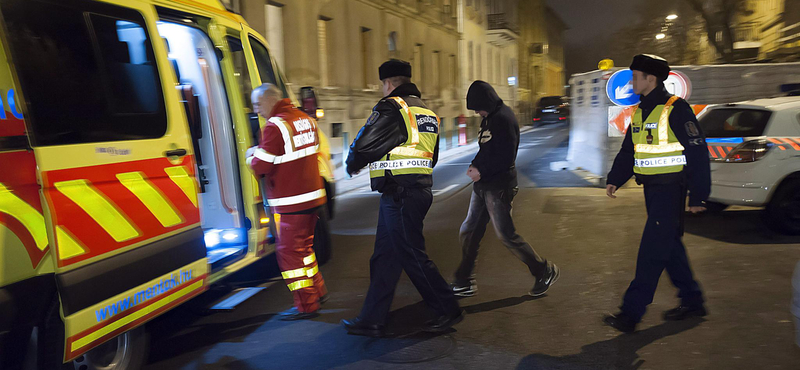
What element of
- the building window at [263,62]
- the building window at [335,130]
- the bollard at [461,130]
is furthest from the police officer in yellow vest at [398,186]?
the bollard at [461,130]

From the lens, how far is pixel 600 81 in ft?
39.1

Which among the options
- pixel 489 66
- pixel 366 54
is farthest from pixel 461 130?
pixel 489 66

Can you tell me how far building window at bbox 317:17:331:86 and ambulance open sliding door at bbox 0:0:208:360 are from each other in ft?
48.6

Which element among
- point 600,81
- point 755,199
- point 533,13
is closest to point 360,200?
point 600,81

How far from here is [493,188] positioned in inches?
199

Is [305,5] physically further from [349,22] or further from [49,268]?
[49,268]

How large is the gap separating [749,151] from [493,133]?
3646 mm

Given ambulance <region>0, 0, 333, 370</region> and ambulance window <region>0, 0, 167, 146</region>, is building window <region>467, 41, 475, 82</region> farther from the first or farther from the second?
ambulance window <region>0, 0, 167, 146</region>

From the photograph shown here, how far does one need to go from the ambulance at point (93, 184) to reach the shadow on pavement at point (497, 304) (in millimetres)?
1749

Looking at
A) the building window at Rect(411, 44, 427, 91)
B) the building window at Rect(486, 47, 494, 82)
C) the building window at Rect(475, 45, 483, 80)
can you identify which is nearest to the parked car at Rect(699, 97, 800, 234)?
the building window at Rect(411, 44, 427, 91)

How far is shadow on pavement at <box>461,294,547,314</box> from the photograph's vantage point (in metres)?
4.95

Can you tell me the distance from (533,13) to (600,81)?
47.9m

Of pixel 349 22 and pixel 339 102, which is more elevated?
pixel 349 22

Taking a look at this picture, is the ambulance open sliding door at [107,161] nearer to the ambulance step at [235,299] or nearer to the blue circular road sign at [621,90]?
the ambulance step at [235,299]
